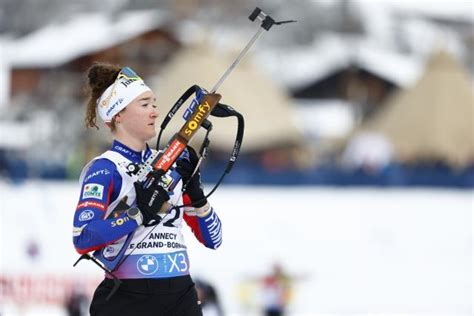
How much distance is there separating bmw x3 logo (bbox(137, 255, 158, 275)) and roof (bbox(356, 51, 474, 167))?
2742 centimetres

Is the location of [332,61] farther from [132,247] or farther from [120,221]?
[120,221]

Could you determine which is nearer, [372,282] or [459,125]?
[372,282]

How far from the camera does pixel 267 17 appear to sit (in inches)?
159

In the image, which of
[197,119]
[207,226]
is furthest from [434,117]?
[197,119]

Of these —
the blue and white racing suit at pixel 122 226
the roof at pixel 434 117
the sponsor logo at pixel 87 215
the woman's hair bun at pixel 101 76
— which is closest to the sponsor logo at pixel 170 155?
the blue and white racing suit at pixel 122 226

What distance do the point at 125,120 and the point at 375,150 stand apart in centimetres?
2329

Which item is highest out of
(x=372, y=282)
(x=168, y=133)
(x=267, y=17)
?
(x=267, y=17)

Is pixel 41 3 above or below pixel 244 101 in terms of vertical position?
above

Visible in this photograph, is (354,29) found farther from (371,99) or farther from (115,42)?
(115,42)

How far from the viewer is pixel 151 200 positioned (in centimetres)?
386

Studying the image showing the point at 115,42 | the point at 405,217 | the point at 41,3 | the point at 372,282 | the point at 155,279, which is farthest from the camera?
the point at 41,3

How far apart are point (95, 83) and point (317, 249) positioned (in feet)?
48.5

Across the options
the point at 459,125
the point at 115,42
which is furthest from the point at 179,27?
the point at 459,125

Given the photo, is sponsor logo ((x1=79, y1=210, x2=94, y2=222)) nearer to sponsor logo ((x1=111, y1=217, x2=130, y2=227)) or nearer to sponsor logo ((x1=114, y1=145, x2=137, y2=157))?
sponsor logo ((x1=111, y1=217, x2=130, y2=227))
